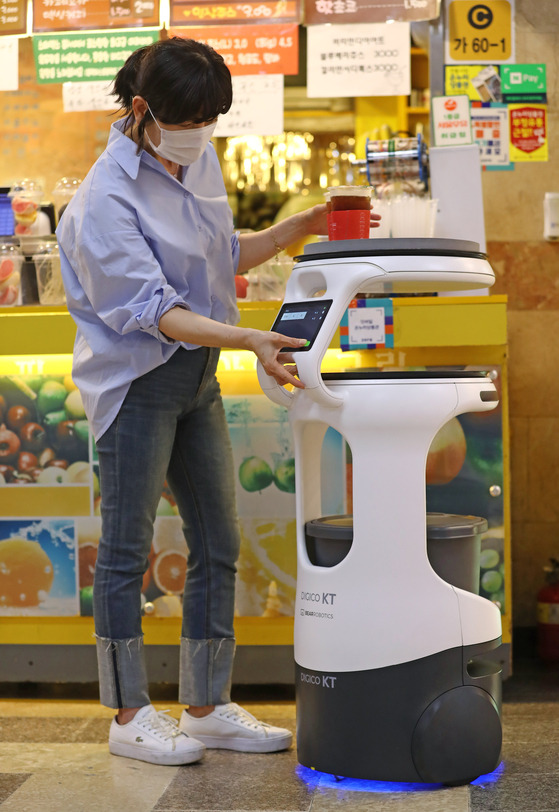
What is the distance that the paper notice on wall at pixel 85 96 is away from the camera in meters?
3.42

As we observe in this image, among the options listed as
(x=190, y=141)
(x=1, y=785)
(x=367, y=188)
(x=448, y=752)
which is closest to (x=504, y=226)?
(x=367, y=188)

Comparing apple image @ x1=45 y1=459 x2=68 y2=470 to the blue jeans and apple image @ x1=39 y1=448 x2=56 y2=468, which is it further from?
the blue jeans

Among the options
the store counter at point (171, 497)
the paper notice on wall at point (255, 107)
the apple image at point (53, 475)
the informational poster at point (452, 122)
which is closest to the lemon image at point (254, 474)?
the store counter at point (171, 497)

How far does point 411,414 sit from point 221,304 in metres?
0.55

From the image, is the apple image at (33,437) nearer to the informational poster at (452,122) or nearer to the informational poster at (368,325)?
the informational poster at (368,325)

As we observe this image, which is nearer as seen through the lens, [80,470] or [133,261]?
[133,261]

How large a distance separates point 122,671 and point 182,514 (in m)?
0.37

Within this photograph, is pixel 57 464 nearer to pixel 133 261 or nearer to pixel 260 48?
pixel 133 261

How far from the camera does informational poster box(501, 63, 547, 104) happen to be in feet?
10.7

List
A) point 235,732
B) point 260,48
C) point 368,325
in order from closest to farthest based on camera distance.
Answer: point 235,732
point 368,325
point 260,48

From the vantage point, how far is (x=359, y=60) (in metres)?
3.28

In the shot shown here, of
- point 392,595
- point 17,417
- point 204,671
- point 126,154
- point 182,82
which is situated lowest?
point 204,671

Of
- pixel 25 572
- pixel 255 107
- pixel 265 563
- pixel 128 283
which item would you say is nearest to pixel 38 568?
pixel 25 572

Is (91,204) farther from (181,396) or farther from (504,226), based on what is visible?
(504,226)
